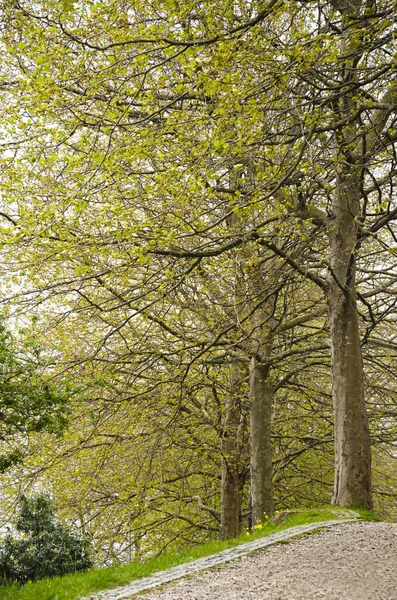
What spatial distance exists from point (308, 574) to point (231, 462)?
828 centimetres

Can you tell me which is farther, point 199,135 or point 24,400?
point 199,135

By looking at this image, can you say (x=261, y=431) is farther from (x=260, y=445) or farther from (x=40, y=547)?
(x=40, y=547)

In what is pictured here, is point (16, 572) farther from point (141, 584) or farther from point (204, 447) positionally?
point (204, 447)

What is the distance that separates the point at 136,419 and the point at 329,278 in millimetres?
4547

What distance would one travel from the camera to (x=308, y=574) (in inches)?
252

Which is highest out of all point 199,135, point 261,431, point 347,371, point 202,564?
point 199,135

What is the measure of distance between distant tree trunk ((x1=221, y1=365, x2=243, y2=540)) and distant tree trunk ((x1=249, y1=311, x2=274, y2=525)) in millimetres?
910

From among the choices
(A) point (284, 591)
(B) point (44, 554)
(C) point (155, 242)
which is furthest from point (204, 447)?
(A) point (284, 591)

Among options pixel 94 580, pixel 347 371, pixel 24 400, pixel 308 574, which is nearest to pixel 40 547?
pixel 94 580

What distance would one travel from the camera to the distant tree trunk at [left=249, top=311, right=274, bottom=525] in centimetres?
1219

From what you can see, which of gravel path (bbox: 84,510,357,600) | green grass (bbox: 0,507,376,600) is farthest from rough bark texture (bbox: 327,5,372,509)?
green grass (bbox: 0,507,376,600)

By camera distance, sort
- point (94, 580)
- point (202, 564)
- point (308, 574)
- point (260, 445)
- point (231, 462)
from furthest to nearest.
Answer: point (231, 462) → point (260, 445) → point (202, 564) → point (94, 580) → point (308, 574)

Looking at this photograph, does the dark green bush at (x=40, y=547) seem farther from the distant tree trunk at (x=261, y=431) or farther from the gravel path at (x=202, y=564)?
the distant tree trunk at (x=261, y=431)

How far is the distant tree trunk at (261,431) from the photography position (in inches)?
480
